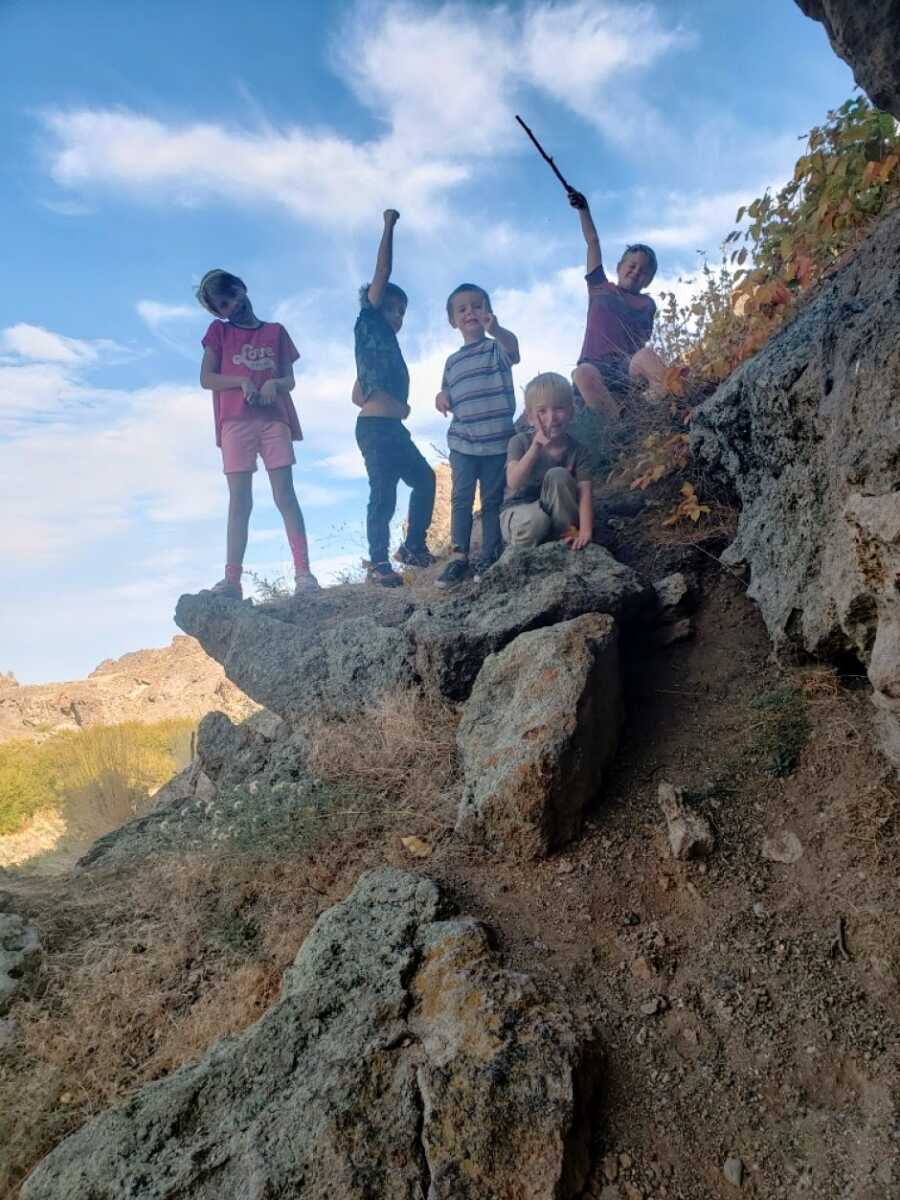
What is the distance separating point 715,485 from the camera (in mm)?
4371

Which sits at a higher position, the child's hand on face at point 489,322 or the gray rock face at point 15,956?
the child's hand on face at point 489,322

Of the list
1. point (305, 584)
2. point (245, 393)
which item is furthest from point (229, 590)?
point (245, 393)

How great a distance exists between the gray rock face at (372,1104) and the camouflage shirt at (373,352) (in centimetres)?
532

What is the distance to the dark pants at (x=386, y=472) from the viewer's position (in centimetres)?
652

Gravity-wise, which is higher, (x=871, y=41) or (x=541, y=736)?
(x=871, y=41)

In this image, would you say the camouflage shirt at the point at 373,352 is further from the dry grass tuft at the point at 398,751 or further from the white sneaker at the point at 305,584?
the dry grass tuft at the point at 398,751

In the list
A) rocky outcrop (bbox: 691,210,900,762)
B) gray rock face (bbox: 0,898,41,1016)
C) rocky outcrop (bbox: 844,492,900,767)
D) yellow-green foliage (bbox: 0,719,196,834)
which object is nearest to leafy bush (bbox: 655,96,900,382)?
rocky outcrop (bbox: 691,210,900,762)

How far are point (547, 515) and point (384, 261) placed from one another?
307cm

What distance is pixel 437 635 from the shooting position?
427cm

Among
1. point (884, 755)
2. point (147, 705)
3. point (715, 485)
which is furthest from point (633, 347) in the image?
point (147, 705)

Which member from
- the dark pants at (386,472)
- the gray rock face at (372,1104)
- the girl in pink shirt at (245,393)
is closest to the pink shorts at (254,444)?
the girl in pink shirt at (245,393)

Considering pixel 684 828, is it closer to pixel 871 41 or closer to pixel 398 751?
pixel 398 751

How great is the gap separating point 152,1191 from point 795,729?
2.87 m

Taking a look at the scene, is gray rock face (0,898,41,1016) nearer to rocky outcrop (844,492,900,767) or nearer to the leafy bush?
rocky outcrop (844,492,900,767)
